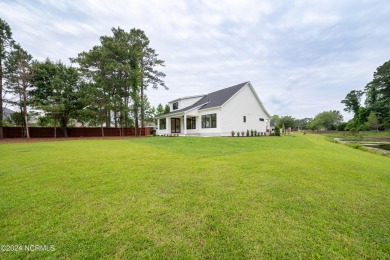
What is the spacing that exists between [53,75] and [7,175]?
22.6 meters

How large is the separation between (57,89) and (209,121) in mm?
19689

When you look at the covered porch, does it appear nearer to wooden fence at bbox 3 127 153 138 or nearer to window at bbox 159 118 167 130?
window at bbox 159 118 167 130

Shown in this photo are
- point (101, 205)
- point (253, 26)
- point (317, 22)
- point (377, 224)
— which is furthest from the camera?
point (253, 26)

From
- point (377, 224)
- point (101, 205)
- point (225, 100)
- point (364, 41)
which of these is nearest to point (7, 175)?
point (101, 205)

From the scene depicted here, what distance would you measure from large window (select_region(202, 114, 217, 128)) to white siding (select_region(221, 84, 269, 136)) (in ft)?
3.42

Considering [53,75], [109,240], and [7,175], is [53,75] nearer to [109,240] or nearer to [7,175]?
[7,175]

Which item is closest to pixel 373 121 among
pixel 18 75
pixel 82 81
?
pixel 82 81

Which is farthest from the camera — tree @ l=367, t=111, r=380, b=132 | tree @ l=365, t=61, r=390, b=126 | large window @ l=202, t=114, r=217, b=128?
tree @ l=365, t=61, r=390, b=126

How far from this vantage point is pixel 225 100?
16625 millimetres

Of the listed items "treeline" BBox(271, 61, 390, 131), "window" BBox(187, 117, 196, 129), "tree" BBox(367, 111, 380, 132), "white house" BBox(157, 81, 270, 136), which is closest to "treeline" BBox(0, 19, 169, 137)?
"window" BBox(187, 117, 196, 129)

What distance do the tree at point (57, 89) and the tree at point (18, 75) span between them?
130cm

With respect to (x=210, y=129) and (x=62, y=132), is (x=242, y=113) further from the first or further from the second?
(x=62, y=132)

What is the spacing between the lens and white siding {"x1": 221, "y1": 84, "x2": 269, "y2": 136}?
16.6 m

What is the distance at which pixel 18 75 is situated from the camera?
55.6ft
